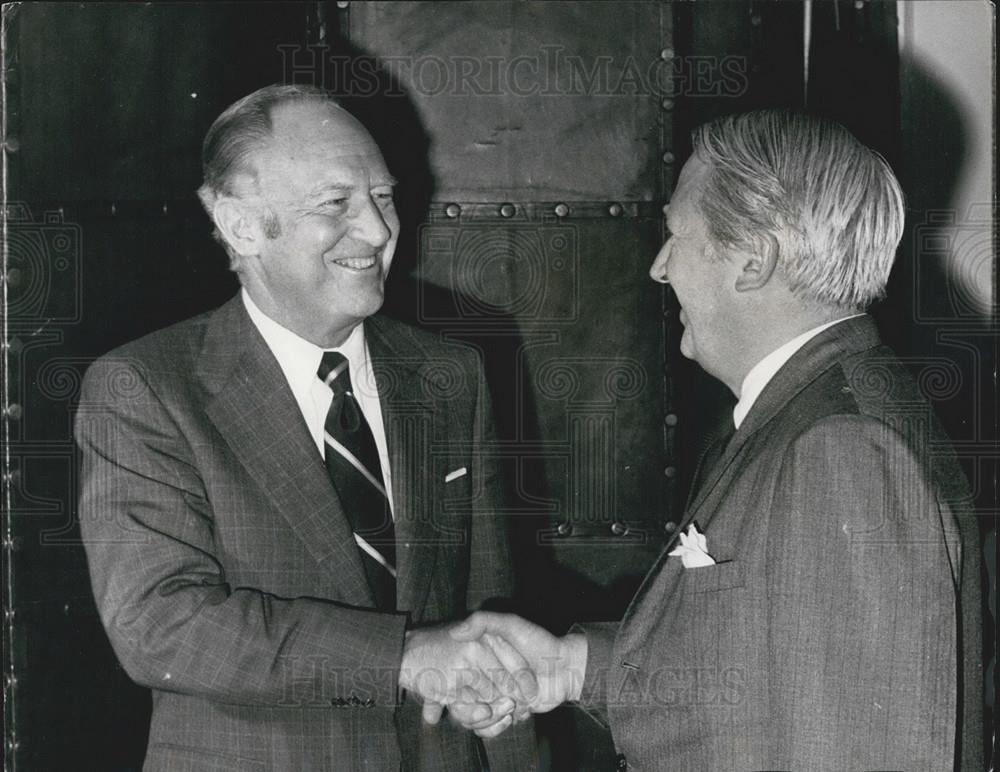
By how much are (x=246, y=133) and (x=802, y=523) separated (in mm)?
1128

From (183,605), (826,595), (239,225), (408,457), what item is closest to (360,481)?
(408,457)

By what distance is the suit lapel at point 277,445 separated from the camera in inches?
70.5

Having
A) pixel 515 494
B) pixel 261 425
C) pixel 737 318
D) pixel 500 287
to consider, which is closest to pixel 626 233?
pixel 500 287

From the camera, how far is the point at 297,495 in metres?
1.80

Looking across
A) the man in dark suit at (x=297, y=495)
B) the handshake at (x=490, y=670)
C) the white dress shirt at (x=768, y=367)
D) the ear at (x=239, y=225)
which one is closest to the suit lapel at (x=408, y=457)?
the man in dark suit at (x=297, y=495)

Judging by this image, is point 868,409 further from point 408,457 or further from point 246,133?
point 246,133

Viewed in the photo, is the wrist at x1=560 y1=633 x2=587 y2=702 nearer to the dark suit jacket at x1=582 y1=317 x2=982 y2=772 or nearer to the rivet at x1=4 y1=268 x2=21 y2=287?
the dark suit jacket at x1=582 y1=317 x2=982 y2=772

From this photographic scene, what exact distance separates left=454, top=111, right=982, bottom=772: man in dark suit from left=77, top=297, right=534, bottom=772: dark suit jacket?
44cm

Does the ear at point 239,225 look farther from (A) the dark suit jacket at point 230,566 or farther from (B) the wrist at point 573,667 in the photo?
(B) the wrist at point 573,667

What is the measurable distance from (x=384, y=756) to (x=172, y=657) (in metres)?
0.38

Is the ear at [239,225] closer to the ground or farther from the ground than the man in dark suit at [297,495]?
farther from the ground

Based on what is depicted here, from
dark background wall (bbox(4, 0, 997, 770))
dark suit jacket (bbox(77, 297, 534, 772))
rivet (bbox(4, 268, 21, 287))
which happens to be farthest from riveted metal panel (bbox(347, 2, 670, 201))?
rivet (bbox(4, 268, 21, 287))

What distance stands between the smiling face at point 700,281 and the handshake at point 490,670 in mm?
592

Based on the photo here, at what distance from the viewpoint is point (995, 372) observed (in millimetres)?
2283
